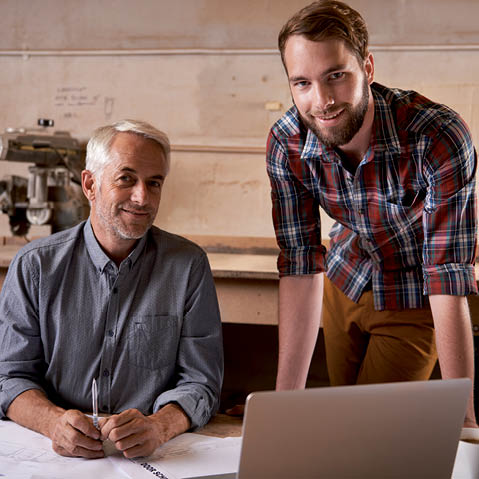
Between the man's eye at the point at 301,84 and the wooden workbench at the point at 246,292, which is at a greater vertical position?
the man's eye at the point at 301,84

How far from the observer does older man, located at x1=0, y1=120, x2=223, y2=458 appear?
1.38 meters

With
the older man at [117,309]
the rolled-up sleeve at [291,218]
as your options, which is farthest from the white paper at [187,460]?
the rolled-up sleeve at [291,218]

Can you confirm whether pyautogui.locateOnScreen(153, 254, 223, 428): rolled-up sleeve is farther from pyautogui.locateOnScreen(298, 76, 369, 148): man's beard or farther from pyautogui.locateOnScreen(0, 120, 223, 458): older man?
pyautogui.locateOnScreen(298, 76, 369, 148): man's beard

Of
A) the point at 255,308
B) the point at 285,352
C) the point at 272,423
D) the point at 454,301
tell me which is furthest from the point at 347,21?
the point at 255,308

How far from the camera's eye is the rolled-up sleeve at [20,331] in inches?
52.4

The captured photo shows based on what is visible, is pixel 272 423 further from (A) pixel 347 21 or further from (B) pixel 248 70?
(B) pixel 248 70

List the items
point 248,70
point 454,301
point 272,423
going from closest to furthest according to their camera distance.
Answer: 1. point 272,423
2. point 454,301
3. point 248,70

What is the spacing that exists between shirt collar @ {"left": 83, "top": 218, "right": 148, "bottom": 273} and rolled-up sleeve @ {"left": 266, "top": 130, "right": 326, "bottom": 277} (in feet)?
1.16

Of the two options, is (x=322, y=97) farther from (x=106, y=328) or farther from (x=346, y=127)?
(x=106, y=328)

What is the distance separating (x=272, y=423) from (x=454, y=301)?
2.40 feet

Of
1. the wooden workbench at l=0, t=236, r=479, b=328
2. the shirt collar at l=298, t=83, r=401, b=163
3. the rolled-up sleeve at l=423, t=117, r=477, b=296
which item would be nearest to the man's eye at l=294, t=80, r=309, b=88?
the shirt collar at l=298, t=83, r=401, b=163

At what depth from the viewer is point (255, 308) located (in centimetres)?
230

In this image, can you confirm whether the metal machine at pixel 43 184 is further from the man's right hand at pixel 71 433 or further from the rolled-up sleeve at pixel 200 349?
the man's right hand at pixel 71 433

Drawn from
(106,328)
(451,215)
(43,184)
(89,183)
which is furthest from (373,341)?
(43,184)
